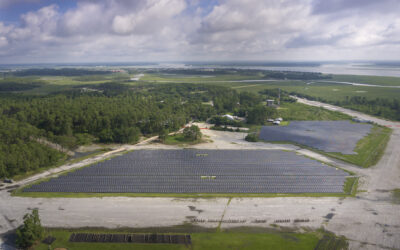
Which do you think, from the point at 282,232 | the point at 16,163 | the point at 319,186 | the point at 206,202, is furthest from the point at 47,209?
the point at 319,186

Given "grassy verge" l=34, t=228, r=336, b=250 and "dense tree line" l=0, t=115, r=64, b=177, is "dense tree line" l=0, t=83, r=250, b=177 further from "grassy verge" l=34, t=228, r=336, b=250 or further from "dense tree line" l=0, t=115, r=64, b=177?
"grassy verge" l=34, t=228, r=336, b=250

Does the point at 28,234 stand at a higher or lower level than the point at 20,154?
lower

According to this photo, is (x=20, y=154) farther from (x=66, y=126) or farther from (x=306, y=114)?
(x=306, y=114)

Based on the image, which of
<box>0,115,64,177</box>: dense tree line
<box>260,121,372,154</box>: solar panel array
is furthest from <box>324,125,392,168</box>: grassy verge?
<box>0,115,64,177</box>: dense tree line

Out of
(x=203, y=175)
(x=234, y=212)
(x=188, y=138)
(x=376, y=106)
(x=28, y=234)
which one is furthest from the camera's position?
(x=376, y=106)

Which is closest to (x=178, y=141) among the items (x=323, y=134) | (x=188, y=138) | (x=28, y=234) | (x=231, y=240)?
(x=188, y=138)

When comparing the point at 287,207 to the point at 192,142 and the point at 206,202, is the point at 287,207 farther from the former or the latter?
the point at 192,142
